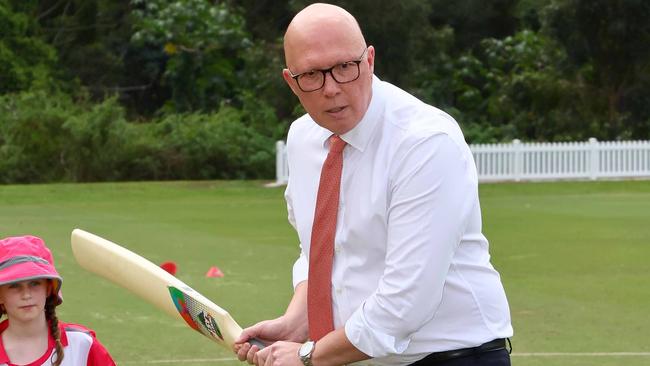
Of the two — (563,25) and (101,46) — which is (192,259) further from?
(101,46)

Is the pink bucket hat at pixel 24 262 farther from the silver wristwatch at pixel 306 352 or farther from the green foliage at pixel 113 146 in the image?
the green foliage at pixel 113 146

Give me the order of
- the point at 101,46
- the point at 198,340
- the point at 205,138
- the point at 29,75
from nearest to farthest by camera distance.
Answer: the point at 198,340, the point at 205,138, the point at 29,75, the point at 101,46

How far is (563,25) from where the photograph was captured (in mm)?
32062

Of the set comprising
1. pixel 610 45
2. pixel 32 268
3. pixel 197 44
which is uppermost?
pixel 32 268

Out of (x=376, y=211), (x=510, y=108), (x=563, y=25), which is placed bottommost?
(x=510, y=108)

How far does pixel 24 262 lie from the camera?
4543 mm

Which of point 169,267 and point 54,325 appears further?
point 169,267

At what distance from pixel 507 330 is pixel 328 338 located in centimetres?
49

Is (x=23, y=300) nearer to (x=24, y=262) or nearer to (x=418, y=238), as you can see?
(x=24, y=262)

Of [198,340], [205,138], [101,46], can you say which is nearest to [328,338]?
[198,340]

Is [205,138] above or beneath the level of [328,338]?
beneath

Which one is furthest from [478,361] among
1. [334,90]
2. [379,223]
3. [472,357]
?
[334,90]

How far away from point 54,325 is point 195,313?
538 mm

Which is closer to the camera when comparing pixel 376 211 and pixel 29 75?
pixel 376 211
